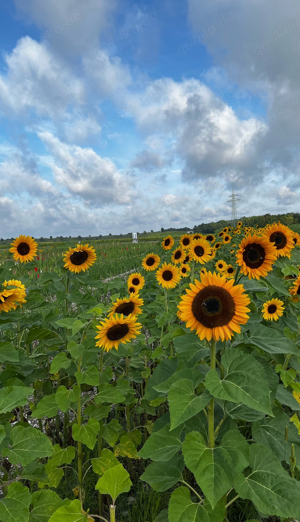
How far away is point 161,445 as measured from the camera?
1.59 metres

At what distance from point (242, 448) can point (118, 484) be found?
55cm

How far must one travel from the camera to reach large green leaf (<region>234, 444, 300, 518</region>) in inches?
51.2

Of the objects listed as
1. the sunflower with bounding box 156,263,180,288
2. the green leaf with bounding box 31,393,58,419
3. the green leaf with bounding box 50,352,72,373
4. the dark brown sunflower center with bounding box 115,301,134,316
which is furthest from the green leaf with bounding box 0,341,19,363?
the sunflower with bounding box 156,263,180,288

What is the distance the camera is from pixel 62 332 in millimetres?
2977

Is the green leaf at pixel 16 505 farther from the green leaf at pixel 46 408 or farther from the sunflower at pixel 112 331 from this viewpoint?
the sunflower at pixel 112 331

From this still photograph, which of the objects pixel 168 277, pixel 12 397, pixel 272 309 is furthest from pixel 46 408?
pixel 168 277

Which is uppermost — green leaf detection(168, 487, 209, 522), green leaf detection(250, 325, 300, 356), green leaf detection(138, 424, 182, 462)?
green leaf detection(250, 325, 300, 356)

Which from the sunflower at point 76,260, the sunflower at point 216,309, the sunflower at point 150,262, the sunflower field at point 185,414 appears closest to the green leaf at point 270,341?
the sunflower field at point 185,414

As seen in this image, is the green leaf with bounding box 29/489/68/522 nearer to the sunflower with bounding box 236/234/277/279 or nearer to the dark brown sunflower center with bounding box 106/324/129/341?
the dark brown sunflower center with bounding box 106/324/129/341

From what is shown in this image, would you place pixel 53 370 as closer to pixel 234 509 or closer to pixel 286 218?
pixel 234 509

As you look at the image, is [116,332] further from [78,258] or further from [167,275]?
[167,275]

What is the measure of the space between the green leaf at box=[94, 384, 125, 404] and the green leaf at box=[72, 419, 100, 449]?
0.44 ft

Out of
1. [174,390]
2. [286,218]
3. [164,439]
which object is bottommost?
[164,439]

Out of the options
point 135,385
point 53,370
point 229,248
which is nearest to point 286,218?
point 229,248
